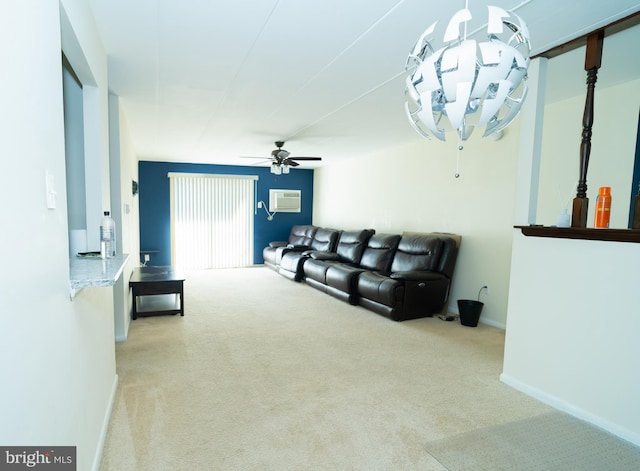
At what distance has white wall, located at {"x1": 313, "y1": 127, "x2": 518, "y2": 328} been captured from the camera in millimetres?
4035

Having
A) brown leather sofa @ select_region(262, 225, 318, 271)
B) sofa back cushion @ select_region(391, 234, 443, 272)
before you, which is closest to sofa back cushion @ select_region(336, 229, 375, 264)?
sofa back cushion @ select_region(391, 234, 443, 272)

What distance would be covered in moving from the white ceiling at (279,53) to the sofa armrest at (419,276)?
180 centimetres

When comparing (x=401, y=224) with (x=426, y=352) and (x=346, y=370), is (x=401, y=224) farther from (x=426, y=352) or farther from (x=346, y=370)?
(x=346, y=370)

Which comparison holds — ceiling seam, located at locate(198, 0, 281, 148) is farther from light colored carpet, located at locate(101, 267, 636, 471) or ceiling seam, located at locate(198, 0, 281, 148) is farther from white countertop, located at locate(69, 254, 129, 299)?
light colored carpet, located at locate(101, 267, 636, 471)

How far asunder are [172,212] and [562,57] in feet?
23.0

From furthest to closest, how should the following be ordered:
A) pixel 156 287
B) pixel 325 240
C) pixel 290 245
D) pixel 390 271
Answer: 1. pixel 290 245
2. pixel 325 240
3. pixel 390 271
4. pixel 156 287

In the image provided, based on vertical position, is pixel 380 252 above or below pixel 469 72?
below

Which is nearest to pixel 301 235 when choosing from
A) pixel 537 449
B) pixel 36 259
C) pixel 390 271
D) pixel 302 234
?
pixel 302 234

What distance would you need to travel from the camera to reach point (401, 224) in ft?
18.7

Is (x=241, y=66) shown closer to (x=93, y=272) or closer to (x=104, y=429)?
(x=93, y=272)

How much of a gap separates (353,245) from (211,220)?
3.57m

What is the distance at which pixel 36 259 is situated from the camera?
973mm

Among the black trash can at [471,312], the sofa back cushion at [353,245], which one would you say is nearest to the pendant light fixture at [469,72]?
the black trash can at [471,312]

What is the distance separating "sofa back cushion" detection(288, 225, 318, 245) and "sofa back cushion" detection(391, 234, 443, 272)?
106 inches
